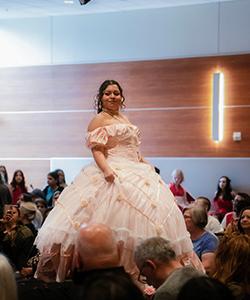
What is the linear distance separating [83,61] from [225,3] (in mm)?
2402

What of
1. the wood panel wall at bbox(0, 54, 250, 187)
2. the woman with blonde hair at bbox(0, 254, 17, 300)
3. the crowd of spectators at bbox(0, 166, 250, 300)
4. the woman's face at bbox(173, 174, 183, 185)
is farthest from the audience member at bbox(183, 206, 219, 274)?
the wood panel wall at bbox(0, 54, 250, 187)

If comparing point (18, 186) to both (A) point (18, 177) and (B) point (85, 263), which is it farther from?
(B) point (85, 263)

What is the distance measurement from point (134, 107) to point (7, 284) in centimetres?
759

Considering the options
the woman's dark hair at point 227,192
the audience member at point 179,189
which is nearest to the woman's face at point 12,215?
the audience member at point 179,189

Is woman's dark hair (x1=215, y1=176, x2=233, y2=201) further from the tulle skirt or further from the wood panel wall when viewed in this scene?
the tulle skirt

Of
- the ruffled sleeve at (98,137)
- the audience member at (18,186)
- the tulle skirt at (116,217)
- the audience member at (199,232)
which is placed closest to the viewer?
the tulle skirt at (116,217)

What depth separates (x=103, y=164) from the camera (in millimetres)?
3635

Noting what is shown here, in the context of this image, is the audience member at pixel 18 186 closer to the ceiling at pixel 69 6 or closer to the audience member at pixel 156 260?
the ceiling at pixel 69 6

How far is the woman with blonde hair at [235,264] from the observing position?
93.9 inches

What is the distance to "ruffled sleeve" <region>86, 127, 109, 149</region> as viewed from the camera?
372 cm

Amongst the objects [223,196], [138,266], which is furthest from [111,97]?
[223,196]

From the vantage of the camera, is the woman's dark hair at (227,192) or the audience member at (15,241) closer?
the audience member at (15,241)

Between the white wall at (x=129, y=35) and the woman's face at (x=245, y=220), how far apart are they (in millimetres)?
5157

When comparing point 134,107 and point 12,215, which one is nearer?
point 12,215
